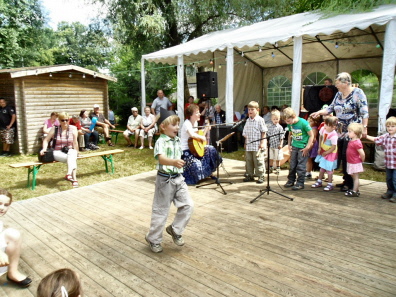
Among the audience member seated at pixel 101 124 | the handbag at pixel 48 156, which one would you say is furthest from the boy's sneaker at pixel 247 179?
the audience member seated at pixel 101 124

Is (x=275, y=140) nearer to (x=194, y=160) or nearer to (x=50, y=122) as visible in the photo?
(x=194, y=160)

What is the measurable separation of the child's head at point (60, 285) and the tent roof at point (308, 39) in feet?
24.3

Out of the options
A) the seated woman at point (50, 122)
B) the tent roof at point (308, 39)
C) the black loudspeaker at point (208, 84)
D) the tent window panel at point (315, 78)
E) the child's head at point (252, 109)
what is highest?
the tent roof at point (308, 39)

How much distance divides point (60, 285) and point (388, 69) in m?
7.27

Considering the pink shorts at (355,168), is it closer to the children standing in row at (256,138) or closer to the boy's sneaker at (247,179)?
the children standing in row at (256,138)

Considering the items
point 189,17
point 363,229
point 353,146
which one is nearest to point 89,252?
point 363,229

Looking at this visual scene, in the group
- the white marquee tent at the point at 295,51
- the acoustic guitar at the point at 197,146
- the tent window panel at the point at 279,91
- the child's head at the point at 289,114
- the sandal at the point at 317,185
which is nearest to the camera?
the child's head at the point at 289,114

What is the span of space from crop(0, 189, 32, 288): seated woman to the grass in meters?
3.30

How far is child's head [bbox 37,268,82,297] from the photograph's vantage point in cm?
138

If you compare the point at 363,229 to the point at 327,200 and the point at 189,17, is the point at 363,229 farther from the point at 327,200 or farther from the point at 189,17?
the point at 189,17

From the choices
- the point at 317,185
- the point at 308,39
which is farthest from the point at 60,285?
the point at 308,39

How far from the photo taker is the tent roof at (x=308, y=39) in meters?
7.54

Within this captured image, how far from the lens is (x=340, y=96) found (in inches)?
215

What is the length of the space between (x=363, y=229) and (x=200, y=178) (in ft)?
9.85
